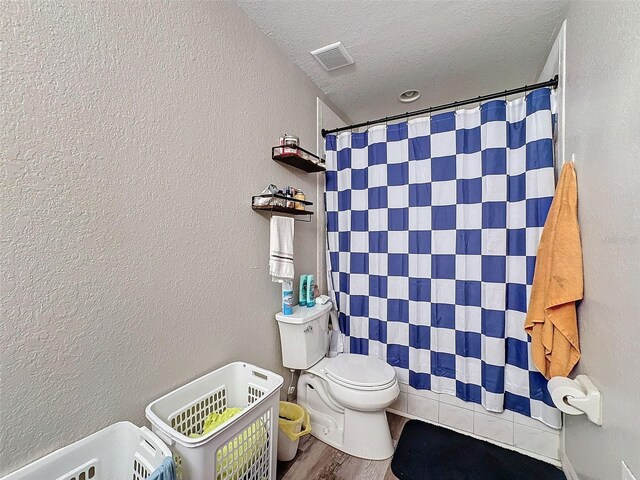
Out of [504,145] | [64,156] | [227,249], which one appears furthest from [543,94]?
[64,156]

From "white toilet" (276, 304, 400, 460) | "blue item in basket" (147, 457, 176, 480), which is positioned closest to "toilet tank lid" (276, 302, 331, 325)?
"white toilet" (276, 304, 400, 460)

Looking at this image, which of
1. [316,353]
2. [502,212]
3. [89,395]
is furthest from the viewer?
[316,353]

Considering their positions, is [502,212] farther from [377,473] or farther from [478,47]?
[377,473]

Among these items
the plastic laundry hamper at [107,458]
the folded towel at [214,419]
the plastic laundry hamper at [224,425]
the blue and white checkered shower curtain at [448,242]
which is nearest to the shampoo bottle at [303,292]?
the blue and white checkered shower curtain at [448,242]

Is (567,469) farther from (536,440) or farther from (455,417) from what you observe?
(455,417)

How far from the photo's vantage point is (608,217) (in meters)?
0.89

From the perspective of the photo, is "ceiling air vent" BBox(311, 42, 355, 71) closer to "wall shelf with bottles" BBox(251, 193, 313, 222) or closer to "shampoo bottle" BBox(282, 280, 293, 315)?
"wall shelf with bottles" BBox(251, 193, 313, 222)

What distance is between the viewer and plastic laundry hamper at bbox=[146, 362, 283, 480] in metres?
0.80

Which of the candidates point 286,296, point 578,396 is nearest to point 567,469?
point 578,396

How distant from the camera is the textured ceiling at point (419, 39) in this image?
1248 millimetres

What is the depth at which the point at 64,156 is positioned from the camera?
0.73 metres

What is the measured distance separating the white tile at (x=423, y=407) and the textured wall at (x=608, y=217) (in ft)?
2.13

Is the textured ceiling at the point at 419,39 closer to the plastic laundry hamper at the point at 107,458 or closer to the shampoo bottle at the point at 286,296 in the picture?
the shampoo bottle at the point at 286,296

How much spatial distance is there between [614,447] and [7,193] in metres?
1.87
